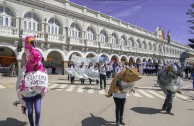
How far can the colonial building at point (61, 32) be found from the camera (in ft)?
68.4

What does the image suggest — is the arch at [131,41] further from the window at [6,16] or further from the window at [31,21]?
the window at [6,16]

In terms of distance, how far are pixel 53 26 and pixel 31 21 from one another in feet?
10.2

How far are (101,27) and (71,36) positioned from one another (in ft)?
24.0

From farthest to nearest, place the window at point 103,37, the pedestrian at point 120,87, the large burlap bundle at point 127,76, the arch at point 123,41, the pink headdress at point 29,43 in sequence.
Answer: the arch at point 123,41 < the window at point 103,37 < the pedestrian at point 120,87 < the large burlap bundle at point 127,76 < the pink headdress at point 29,43

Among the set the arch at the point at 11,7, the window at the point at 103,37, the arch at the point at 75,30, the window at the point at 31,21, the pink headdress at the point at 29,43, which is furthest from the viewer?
the window at the point at 103,37

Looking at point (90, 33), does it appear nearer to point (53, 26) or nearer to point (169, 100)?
point (53, 26)

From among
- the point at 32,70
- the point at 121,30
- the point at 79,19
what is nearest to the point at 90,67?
the point at 32,70

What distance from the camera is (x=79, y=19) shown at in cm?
2828

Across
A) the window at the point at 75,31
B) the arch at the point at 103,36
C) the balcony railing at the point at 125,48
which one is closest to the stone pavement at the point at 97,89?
the window at the point at 75,31

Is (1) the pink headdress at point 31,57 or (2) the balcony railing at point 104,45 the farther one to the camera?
(2) the balcony railing at point 104,45

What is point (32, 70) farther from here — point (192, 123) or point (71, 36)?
point (71, 36)

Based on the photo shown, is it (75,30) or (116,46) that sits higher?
(75,30)

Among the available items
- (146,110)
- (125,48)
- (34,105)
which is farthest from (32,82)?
(125,48)

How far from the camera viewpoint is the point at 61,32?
2611 cm
